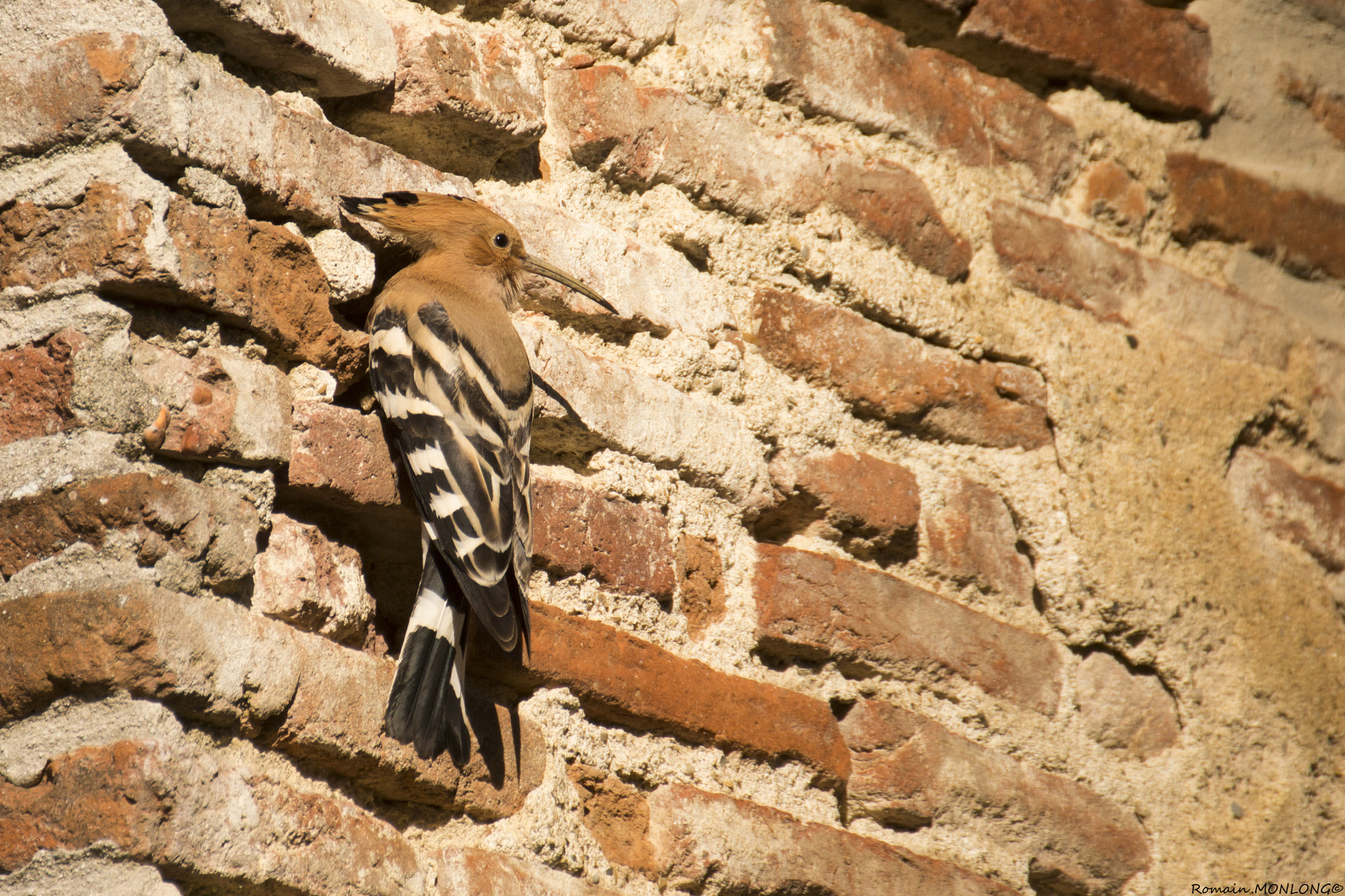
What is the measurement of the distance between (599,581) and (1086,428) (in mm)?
921

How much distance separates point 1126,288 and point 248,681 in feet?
5.48

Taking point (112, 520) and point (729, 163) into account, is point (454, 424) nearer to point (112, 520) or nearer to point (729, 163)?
point (112, 520)

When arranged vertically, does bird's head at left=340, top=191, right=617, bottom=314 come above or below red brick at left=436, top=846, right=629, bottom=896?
above

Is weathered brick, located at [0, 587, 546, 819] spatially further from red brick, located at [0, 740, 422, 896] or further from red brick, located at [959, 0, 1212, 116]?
red brick, located at [959, 0, 1212, 116]

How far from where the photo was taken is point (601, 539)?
1.73 meters

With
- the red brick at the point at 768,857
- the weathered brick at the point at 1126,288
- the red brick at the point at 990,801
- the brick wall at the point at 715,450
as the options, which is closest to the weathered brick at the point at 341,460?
the brick wall at the point at 715,450

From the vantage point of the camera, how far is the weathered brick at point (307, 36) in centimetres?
144

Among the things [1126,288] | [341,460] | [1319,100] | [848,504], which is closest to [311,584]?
[341,460]

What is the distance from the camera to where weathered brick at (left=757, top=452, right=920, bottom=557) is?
6.28ft

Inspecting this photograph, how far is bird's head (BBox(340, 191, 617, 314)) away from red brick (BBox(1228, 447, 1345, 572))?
122 cm

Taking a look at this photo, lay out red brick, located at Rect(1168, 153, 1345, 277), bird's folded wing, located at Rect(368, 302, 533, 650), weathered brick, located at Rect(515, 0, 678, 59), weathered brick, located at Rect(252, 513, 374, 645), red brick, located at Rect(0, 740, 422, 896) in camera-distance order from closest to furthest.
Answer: red brick, located at Rect(0, 740, 422, 896) < weathered brick, located at Rect(252, 513, 374, 645) < bird's folded wing, located at Rect(368, 302, 533, 650) < weathered brick, located at Rect(515, 0, 678, 59) < red brick, located at Rect(1168, 153, 1345, 277)

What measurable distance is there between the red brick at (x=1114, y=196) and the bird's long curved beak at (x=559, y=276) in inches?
39.0

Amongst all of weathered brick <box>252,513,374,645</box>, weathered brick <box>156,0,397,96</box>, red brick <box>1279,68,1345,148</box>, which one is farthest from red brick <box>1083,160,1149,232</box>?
weathered brick <box>252,513,374,645</box>

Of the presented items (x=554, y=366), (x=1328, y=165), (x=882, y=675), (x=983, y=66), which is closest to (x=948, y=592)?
(x=882, y=675)
